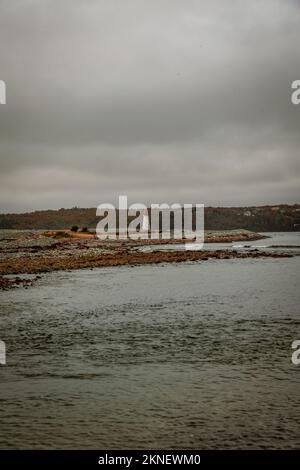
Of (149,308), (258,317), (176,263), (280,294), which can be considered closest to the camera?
(258,317)

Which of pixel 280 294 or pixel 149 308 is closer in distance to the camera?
pixel 149 308

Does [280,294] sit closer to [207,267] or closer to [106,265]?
[207,267]

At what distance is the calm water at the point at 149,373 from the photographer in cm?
817

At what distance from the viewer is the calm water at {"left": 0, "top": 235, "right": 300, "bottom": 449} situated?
817cm

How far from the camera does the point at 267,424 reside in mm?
8445

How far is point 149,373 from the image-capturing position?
11.6m

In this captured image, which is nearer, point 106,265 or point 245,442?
point 245,442

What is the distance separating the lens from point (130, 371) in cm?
1180

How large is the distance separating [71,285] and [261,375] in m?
20.4
